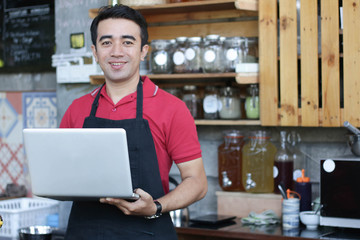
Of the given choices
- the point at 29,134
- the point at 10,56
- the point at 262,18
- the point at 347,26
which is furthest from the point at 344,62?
the point at 10,56

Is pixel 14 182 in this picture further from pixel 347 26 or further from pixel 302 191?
pixel 347 26

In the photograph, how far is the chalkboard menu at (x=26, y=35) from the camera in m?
3.77

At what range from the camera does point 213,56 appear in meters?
3.08

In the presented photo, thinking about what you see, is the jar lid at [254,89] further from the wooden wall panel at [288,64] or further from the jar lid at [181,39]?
the jar lid at [181,39]

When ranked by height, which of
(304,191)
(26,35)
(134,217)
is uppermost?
(26,35)

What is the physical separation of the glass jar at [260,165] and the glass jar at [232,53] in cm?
37

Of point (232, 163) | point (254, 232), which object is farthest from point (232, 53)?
point (254, 232)

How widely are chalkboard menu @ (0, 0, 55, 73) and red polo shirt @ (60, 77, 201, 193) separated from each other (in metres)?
1.91

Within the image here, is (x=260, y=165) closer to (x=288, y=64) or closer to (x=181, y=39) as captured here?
(x=288, y=64)

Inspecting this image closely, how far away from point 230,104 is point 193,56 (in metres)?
0.32

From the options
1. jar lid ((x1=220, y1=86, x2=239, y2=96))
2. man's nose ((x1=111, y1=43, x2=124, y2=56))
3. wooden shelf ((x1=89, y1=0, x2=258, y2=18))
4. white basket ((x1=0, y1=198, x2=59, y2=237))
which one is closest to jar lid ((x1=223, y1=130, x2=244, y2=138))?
jar lid ((x1=220, y1=86, x2=239, y2=96))

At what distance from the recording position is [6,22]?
3.90m

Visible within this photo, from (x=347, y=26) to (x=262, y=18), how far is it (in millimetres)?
428

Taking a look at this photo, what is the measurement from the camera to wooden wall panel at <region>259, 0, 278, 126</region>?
2971 millimetres
